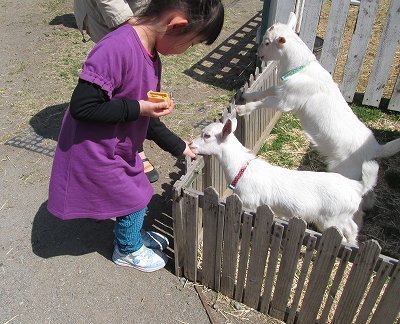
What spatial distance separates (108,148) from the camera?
2.51 meters

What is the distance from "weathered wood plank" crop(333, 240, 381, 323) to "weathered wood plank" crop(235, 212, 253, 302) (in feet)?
2.06

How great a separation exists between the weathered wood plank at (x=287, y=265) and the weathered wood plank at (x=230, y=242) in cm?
31

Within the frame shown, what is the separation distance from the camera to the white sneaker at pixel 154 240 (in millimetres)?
3363

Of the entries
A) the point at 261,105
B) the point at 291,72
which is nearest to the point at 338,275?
the point at 261,105

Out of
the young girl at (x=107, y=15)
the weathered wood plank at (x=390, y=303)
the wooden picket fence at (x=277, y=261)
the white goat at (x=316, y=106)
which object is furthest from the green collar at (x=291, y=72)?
the weathered wood plank at (x=390, y=303)

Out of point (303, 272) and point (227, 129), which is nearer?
point (303, 272)

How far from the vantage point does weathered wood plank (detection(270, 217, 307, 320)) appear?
2.36 metres

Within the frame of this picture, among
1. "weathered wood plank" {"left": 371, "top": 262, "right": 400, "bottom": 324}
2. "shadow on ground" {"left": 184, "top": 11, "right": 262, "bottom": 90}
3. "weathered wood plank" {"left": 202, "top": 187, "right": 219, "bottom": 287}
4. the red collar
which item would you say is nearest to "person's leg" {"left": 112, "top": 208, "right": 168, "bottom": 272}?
"weathered wood plank" {"left": 202, "top": 187, "right": 219, "bottom": 287}

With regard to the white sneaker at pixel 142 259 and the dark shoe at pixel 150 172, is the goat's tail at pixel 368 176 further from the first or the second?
the dark shoe at pixel 150 172

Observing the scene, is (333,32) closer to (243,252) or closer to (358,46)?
(358,46)

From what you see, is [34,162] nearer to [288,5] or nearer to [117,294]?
[117,294]

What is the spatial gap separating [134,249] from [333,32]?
3.85 m

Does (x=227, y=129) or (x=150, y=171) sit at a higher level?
(x=227, y=129)

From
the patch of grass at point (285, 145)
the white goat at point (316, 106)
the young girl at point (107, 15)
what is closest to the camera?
the white goat at point (316, 106)
